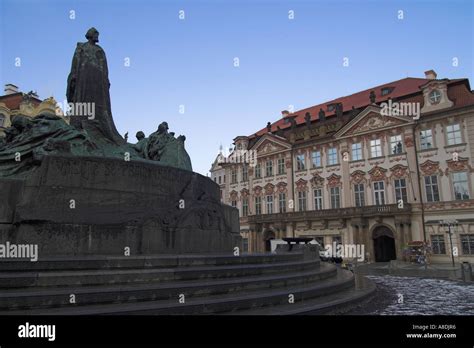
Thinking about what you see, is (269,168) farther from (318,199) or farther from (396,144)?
(396,144)

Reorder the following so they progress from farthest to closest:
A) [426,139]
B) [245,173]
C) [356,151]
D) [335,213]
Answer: [245,173], [356,151], [335,213], [426,139]

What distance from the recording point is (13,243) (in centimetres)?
→ 686

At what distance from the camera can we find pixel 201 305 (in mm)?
5133

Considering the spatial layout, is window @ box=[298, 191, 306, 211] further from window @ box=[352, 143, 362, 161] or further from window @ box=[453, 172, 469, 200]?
window @ box=[453, 172, 469, 200]

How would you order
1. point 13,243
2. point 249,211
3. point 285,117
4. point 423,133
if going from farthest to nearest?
point 285,117 < point 249,211 < point 423,133 < point 13,243

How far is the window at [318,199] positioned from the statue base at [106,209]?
90.1 feet

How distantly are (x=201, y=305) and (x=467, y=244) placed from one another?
28.0 metres

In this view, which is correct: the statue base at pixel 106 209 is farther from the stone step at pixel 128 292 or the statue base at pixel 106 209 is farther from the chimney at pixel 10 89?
the chimney at pixel 10 89

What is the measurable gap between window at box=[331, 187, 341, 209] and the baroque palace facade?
10 centimetres

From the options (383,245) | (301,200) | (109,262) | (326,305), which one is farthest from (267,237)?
(109,262)

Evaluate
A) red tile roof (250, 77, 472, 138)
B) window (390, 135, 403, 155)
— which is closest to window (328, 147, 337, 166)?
red tile roof (250, 77, 472, 138)

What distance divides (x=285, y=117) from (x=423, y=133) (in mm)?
18131
